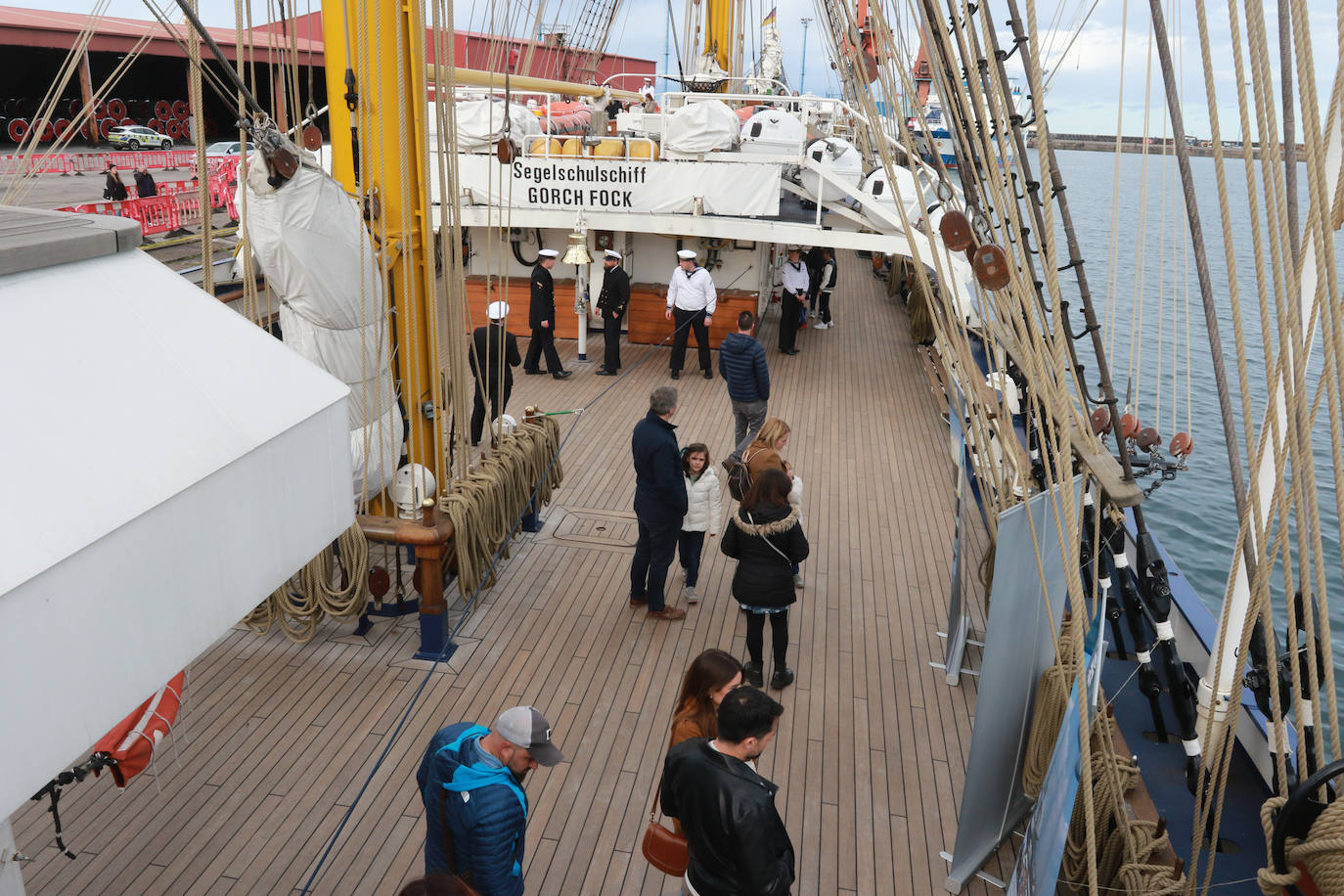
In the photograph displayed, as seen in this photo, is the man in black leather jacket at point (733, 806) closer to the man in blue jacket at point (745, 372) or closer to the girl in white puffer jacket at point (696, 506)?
the girl in white puffer jacket at point (696, 506)

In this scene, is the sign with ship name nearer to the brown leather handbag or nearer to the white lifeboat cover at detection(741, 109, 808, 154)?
the white lifeboat cover at detection(741, 109, 808, 154)

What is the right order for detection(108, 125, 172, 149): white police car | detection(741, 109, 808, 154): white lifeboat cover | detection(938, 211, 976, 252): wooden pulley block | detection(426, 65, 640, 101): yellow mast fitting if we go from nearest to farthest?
1. detection(938, 211, 976, 252): wooden pulley block
2. detection(426, 65, 640, 101): yellow mast fitting
3. detection(741, 109, 808, 154): white lifeboat cover
4. detection(108, 125, 172, 149): white police car

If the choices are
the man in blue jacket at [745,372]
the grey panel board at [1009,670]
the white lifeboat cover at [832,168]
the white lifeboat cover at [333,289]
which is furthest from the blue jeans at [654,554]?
the white lifeboat cover at [832,168]

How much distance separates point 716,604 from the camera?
16.9 ft

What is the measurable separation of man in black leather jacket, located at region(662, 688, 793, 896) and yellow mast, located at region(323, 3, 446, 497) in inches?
111

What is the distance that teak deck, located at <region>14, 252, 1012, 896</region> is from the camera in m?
3.31

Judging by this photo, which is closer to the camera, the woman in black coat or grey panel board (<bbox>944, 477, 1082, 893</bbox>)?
grey panel board (<bbox>944, 477, 1082, 893</bbox>)

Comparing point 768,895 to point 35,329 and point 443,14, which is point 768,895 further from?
point 443,14

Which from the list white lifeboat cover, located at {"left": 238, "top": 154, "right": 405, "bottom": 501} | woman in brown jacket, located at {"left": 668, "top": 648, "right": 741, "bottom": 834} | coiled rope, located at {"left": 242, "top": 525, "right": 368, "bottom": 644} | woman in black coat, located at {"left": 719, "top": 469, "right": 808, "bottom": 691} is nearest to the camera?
woman in brown jacket, located at {"left": 668, "top": 648, "right": 741, "bottom": 834}

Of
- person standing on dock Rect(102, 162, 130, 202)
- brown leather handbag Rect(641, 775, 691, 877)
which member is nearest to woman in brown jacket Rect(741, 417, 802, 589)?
brown leather handbag Rect(641, 775, 691, 877)

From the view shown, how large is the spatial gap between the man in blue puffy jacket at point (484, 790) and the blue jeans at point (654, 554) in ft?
7.80

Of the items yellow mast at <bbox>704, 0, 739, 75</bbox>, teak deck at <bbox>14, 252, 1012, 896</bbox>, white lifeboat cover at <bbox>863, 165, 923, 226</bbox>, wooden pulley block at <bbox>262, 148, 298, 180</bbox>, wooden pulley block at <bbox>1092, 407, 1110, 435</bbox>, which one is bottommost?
teak deck at <bbox>14, 252, 1012, 896</bbox>

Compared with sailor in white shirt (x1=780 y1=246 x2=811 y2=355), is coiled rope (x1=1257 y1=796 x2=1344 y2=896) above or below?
below

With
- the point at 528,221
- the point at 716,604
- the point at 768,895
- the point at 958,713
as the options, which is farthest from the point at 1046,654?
the point at 528,221
